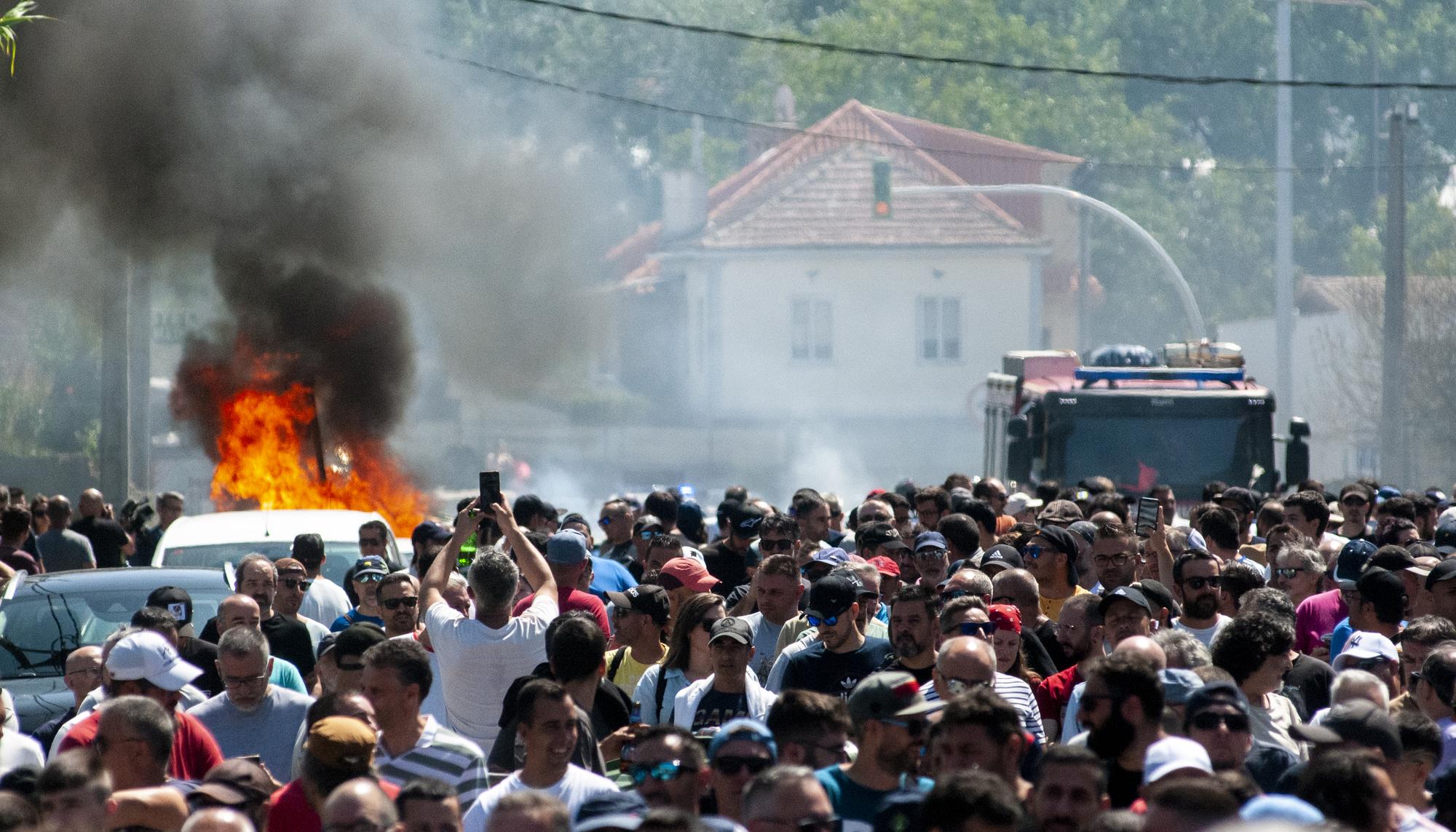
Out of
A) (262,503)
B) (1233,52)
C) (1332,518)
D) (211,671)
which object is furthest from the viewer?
(1233,52)

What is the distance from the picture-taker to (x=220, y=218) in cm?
1984

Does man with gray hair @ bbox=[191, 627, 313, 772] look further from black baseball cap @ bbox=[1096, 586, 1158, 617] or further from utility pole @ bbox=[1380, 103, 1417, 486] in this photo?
utility pole @ bbox=[1380, 103, 1417, 486]

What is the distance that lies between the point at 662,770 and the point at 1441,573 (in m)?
4.11

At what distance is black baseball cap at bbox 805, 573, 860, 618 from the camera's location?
6621mm

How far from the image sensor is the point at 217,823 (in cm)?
447

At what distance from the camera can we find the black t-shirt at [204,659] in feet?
23.2

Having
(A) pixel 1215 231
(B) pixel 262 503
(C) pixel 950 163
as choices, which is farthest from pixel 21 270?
(A) pixel 1215 231

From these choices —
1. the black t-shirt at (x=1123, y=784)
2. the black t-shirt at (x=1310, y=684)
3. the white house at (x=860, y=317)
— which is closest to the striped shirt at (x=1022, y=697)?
the black t-shirt at (x=1123, y=784)

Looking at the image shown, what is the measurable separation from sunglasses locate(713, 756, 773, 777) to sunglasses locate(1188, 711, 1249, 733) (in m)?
1.22

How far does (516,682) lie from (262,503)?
11531 mm

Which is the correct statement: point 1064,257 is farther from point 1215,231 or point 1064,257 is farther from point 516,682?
point 516,682

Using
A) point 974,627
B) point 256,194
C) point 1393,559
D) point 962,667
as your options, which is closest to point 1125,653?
point 962,667

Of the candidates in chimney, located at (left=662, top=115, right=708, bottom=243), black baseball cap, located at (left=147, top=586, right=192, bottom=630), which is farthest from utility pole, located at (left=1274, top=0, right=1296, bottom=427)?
black baseball cap, located at (left=147, top=586, right=192, bottom=630)

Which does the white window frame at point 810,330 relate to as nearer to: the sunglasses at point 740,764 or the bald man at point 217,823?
the sunglasses at point 740,764
